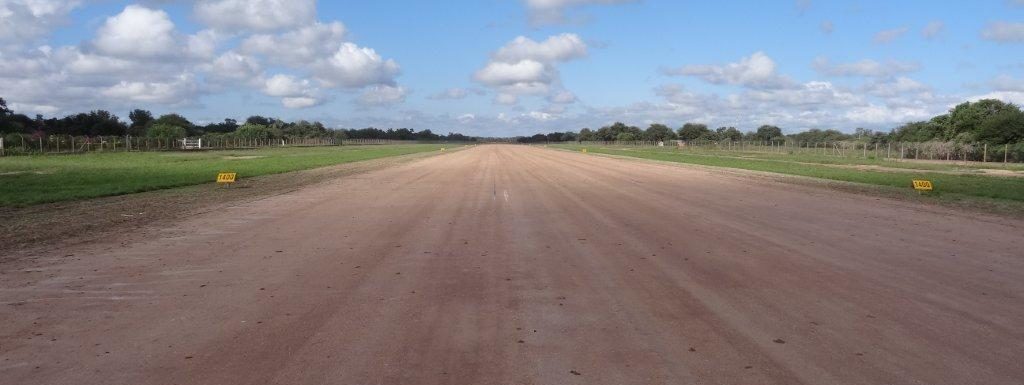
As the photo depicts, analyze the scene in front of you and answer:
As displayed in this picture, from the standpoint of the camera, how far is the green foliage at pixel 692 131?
188500 mm

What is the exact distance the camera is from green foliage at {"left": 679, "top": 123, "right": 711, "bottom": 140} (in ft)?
618

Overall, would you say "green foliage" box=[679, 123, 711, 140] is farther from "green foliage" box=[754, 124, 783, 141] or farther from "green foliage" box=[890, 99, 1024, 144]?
"green foliage" box=[890, 99, 1024, 144]

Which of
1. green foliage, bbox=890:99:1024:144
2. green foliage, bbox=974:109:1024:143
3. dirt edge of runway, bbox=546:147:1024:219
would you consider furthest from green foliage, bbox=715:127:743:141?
dirt edge of runway, bbox=546:147:1024:219

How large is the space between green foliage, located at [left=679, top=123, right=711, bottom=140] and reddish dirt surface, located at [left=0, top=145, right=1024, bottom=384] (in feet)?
592

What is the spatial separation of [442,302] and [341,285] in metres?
1.44

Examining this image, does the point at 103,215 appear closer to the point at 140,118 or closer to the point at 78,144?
the point at 78,144

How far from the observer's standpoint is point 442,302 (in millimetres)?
6949

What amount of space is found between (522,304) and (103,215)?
11619 millimetres

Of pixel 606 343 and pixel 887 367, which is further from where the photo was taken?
pixel 606 343

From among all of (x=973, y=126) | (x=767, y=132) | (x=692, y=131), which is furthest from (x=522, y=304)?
(x=692, y=131)

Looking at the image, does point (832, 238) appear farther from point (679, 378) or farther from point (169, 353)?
point (169, 353)

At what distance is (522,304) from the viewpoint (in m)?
6.89

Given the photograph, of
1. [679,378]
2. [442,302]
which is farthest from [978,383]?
[442,302]

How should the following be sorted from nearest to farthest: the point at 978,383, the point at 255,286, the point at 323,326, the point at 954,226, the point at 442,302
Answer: the point at 978,383
the point at 323,326
the point at 442,302
the point at 255,286
the point at 954,226
